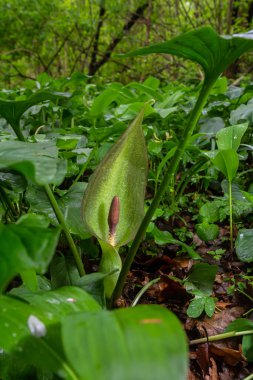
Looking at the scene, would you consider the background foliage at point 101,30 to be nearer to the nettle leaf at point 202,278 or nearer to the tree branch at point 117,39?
the tree branch at point 117,39

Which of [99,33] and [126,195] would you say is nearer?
[126,195]

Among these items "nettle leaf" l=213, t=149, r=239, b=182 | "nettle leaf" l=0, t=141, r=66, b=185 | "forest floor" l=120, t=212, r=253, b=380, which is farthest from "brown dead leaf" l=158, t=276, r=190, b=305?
"nettle leaf" l=0, t=141, r=66, b=185

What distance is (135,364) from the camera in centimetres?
25

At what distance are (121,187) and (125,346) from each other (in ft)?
1.32

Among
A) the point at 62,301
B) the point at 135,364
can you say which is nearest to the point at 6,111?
the point at 62,301

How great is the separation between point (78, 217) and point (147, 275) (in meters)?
0.24

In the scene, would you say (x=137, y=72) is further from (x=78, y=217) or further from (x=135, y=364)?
(x=135, y=364)

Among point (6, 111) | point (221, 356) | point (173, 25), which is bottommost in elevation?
point (221, 356)

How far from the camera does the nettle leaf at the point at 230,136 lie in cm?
83

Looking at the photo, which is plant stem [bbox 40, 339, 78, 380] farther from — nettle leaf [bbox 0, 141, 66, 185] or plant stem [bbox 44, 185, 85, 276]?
plant stem [bbox 44, 185, 85, 276]

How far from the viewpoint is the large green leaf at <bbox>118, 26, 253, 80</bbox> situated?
0.42 meters

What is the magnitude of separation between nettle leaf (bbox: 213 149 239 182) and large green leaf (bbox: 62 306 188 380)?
523 millimetres

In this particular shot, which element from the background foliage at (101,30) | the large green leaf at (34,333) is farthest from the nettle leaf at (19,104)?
the background foliage at (101,30)

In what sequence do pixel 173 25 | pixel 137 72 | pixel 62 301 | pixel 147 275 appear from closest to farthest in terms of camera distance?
pixel 62 301 < pixel 147 275 < pixel 173 25 < pixel 137 72
